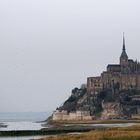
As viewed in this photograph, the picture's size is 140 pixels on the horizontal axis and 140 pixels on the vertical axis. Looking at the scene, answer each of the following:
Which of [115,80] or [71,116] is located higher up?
[115,80]

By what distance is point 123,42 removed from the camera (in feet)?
621

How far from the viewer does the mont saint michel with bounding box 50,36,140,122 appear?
6575 inches

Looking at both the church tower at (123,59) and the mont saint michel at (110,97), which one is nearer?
the mont saint michel at (110,97)

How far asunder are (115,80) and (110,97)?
6.81 meters

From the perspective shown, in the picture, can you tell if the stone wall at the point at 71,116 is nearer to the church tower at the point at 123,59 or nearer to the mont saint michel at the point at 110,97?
the mont saint michel at the point at 110,97

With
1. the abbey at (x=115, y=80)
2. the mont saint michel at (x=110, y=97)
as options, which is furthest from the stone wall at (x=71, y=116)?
the abbey at (x=115, y=80)

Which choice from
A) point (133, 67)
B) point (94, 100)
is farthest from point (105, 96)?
point (133, 67)

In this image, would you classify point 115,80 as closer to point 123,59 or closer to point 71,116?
point 123,59

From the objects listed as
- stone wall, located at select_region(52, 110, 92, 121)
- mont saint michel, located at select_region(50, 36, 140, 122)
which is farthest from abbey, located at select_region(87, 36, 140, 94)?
stone wall, located at select_region(52, 110, 92, 121)

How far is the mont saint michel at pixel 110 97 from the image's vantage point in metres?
167

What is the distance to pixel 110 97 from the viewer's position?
17138cm

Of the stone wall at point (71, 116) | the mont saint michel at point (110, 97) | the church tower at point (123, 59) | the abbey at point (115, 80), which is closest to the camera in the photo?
the mont saint michel at point (110, 97)

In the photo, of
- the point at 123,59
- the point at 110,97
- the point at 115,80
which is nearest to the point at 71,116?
the point at 110,97

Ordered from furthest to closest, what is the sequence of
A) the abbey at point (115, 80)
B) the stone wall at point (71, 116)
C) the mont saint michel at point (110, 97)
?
the abbey at point (115, 80)
the stone wall at point (71, 116)
the mont saint michel at point (110, 97)
